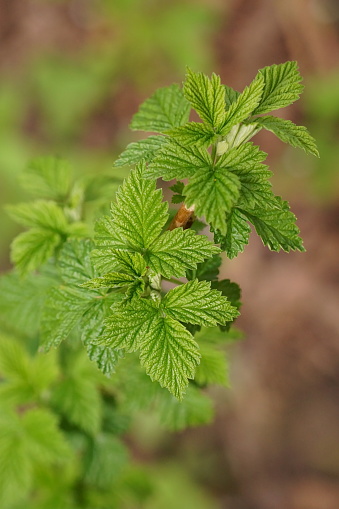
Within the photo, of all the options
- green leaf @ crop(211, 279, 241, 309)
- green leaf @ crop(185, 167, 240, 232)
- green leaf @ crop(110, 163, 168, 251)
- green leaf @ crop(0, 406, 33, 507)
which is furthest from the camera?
green leaf @ crop(0, 406, 33, 507)

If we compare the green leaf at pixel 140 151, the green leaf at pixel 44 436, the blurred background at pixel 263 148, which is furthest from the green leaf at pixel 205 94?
the blurred background at pixel 263 148

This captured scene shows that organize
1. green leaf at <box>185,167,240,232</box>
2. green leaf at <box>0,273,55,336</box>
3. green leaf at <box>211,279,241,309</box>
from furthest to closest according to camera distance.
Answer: green leaf at <box>0,273,55,336</box>, green leaf at <box>211,279,241,309</box>, green leaf at <box>185,167,240,232</box>

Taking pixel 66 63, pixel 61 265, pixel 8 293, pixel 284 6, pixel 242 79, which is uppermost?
pixel 284 6

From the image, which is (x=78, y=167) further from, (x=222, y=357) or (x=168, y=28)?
(x=222, y=357)

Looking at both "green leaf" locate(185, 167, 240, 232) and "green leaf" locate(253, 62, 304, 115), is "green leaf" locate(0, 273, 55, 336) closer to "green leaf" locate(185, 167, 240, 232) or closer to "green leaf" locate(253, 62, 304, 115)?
"green leaf" locate(185, 167, 240, 232)

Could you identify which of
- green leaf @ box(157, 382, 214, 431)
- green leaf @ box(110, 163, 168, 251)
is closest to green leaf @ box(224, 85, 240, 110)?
green leaf @ box(110, 163, 168, 251)

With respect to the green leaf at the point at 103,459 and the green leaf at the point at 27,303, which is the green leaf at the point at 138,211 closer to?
the green leaf at the point at 27,303

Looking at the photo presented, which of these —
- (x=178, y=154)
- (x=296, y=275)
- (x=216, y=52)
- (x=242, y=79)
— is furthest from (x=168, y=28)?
(x=178, y=154)
